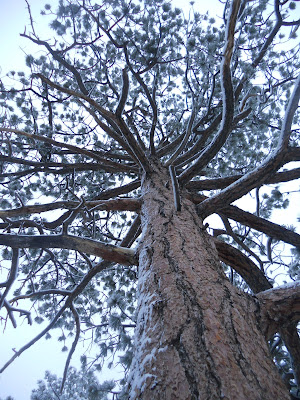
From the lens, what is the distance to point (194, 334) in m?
0.98

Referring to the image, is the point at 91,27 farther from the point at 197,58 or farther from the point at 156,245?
the point at 156,245

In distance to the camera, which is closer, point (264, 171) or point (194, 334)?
point (194, 334)

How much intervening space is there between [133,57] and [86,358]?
13.6ft

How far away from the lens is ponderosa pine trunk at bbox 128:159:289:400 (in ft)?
2.70

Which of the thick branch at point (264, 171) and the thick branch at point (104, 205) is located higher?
the thick branch at point (104, 205)

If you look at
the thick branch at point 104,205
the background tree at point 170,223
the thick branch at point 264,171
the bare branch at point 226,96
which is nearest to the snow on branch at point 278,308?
the background tree at point 170,223

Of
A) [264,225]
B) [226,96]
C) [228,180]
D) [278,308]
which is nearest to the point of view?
[278,308]

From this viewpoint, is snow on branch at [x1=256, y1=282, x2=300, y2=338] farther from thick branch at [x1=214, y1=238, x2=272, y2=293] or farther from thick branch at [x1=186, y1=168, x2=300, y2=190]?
thick branch at [x1=186, y1=168, x2=300, y2=190]

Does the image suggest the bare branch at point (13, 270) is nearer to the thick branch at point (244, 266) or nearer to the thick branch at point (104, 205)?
the thick branch at point (104, 205)

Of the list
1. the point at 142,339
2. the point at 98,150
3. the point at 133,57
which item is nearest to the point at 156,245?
the point at 142,339

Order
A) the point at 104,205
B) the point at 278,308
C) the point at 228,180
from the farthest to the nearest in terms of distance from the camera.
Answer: the point at 228,180
the point at 104,205
the point at 278,308

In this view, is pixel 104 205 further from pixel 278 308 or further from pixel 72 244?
pixel 278 308

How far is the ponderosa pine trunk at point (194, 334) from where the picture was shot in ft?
2.70

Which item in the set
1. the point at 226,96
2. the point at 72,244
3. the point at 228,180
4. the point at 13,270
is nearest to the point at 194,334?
the point at 72,244
